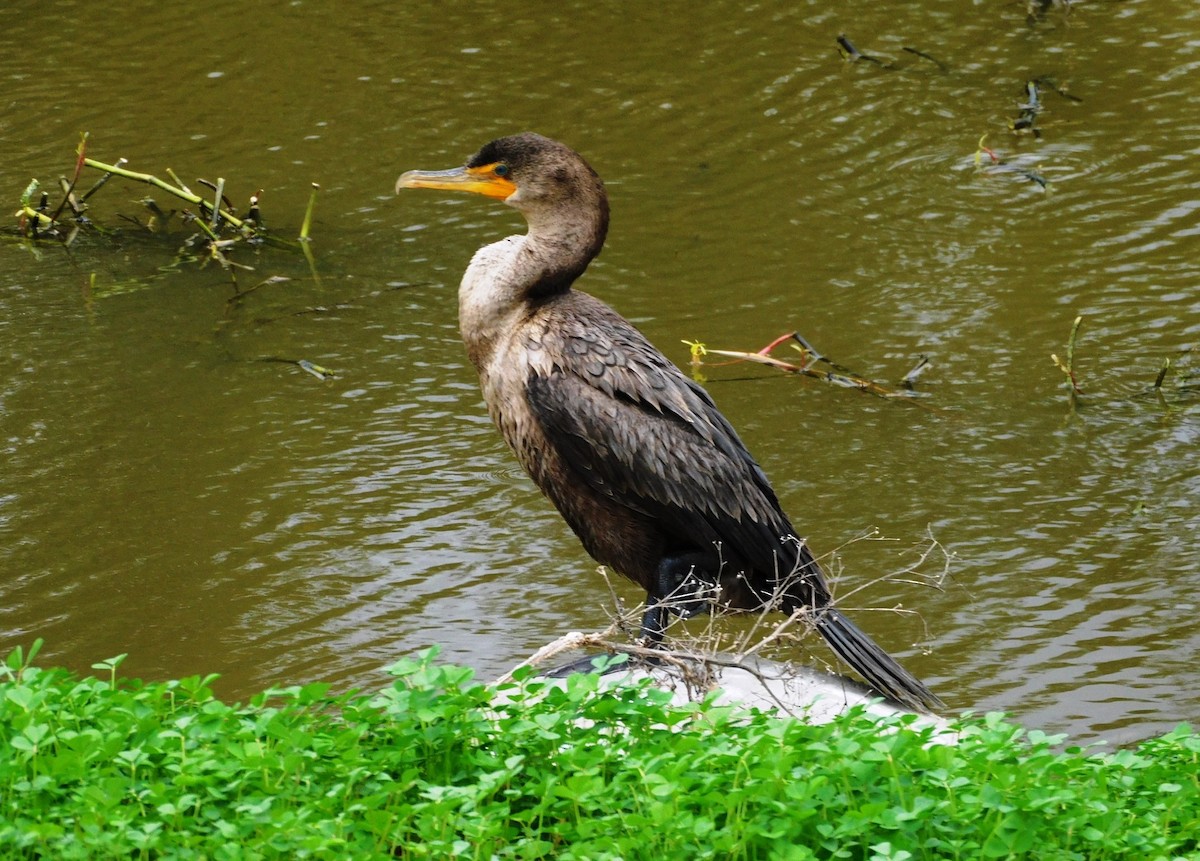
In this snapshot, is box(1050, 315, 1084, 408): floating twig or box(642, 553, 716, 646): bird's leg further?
box(1050, 315, 1084, 408): floating twig

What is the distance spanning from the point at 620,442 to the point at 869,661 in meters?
0.99

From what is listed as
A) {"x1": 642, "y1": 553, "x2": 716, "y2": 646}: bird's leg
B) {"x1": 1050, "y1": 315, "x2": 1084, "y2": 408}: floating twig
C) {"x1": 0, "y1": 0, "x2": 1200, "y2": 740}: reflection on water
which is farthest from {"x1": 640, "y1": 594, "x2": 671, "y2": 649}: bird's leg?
{"x1": 1050, "y1": 315, "x2": 1084, "y2": 408}: floating twig

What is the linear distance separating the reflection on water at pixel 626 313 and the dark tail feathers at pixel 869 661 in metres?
0.83

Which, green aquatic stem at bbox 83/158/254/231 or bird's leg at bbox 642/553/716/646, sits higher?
green aquatic stem at bbox 83/158/254/231

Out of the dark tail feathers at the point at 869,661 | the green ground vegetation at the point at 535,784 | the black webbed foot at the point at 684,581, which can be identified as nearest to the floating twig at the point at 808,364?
the black webbed foot at the point at 684,581

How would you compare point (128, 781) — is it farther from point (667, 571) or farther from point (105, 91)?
point (105, 91)

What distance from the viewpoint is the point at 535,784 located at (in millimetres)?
3477

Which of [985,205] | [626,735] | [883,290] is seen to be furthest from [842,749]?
[985,205]

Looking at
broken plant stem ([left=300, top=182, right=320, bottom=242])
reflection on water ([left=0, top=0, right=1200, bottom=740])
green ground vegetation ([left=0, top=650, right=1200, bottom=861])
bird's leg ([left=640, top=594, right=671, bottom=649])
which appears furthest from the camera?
broken plant stem ([left=300, top=182, right=320, bottom=242])

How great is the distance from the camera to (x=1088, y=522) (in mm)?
6453

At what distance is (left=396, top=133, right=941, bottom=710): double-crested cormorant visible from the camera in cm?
470

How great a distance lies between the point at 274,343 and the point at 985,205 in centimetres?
404

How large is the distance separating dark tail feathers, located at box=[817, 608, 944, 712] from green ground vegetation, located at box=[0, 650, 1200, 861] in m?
0.89

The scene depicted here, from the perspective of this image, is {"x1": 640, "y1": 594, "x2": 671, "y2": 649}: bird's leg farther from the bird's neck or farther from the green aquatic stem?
the green aquatic stem
